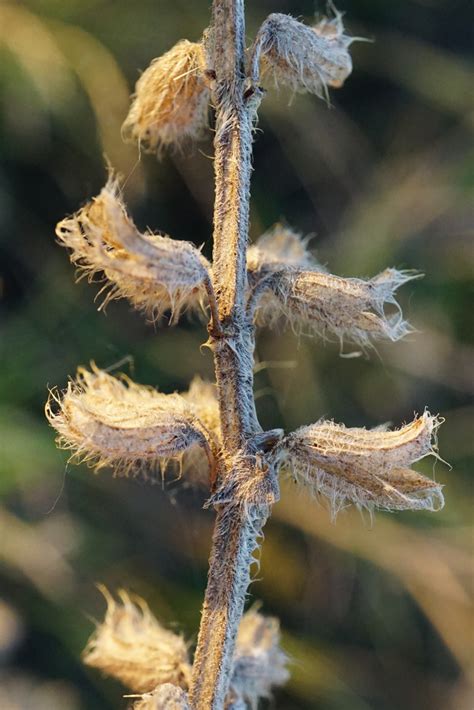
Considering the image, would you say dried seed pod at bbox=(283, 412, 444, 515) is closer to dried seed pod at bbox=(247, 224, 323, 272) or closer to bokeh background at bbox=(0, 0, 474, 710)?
dried seed pod at bbox=(247, 224, 323, 272)

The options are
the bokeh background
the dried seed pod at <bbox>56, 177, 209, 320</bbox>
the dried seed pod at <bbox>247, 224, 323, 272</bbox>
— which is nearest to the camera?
the dried seed pod at <bbox>56, 177, 209, 320</bbox>

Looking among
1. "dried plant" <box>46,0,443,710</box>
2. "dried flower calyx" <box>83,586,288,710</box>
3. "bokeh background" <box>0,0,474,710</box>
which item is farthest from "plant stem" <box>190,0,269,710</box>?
"bokeh background" <box>0,0,474,710</box>

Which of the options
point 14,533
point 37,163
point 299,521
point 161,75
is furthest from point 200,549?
point 161,75

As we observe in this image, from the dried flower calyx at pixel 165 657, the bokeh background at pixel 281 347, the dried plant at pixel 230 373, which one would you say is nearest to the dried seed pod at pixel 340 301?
the dried plant at pixel 230 373

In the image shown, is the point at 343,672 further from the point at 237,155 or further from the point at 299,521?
the point at 237,155

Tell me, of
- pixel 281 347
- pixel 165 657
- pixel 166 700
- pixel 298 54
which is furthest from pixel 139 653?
pixel 281 347

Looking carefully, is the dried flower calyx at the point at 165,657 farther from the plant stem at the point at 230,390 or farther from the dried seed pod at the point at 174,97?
the dried seed pod at the point at 174,97
